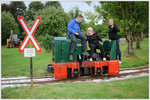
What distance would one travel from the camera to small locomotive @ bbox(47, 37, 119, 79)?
23.7 feet

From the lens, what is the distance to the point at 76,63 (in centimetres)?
738

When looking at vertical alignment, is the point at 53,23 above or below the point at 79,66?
above

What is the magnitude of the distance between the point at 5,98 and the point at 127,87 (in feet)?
12.6

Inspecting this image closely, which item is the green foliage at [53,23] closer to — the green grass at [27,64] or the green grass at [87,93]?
the green grass at [27,64]

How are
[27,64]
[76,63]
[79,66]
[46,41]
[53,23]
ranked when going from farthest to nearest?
[46,41]
[53,23]
[27,64]
[79,66]
[76,63]

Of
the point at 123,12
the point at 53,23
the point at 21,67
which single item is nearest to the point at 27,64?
the point at 21,67

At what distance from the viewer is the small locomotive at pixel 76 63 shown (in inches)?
284

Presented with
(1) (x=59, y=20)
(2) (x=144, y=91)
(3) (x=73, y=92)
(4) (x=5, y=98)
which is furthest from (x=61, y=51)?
(1) (x=59, y=20)

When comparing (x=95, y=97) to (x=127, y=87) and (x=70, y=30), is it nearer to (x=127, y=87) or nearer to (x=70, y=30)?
(x=127, y=87)

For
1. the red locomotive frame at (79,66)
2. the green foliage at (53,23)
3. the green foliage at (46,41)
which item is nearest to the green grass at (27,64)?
the red locomotive frame at (79,66)

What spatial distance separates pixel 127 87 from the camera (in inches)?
216

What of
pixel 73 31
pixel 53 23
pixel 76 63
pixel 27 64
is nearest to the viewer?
pixel 73 31

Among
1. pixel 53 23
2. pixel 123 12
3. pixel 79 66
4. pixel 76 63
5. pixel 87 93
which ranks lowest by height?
pixel 87 93

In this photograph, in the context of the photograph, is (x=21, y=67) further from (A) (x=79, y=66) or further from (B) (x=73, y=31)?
(B) (x=73, y=31)
